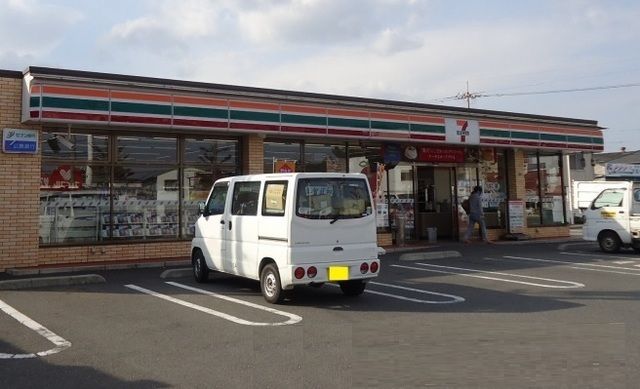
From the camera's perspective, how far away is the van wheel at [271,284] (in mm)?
8320

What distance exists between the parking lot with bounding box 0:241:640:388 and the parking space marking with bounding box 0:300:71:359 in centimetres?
2

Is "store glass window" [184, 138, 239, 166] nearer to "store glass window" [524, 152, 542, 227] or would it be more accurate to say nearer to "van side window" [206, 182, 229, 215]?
"van side window" [206, 182, 229, 215]

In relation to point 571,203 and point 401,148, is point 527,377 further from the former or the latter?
point 571,203

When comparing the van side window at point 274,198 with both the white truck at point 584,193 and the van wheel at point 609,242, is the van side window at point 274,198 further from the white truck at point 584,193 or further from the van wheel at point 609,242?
the white truck at point 584,193

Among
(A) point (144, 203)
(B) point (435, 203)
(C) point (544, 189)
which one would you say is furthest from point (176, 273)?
(C) point (544, 189)

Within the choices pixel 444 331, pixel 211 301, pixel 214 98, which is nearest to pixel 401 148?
pixel 214 98

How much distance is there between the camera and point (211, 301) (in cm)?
877

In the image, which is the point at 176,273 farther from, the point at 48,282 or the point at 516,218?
the point at 516,218

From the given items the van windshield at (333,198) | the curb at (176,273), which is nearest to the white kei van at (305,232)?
the van windshield at (333,198)

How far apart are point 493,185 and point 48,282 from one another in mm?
14648

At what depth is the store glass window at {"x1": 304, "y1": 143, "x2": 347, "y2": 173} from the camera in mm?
16141

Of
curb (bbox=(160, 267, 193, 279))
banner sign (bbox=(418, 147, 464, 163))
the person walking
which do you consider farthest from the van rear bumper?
the person walking

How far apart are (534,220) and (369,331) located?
15.5 metres

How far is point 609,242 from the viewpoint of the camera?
16016 mm
